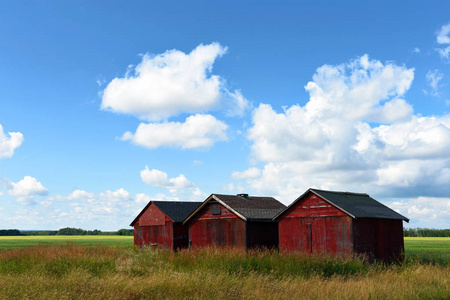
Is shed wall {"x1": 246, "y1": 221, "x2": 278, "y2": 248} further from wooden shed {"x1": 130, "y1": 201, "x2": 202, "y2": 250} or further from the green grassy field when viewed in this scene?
the green grassy field

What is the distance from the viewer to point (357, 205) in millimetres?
28172

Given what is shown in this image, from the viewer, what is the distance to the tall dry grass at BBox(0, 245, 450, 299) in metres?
12.6

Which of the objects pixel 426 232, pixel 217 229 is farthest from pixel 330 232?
pixel 426 232

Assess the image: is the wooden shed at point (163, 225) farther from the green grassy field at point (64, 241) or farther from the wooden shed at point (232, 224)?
the wooden shed at point (232, 224)

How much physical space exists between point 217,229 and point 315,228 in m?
7.42

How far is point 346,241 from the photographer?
987 inches

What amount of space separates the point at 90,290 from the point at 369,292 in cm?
856

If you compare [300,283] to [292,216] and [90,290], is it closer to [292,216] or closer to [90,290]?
[90,290]

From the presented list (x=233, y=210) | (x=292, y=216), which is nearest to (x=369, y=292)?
(x=292, y=216)

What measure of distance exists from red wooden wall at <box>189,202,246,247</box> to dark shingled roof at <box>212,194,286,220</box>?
23.1 inches

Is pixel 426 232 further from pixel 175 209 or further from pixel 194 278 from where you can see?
pixel 194 278

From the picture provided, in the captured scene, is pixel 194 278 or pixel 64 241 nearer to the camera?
pixel 194 278

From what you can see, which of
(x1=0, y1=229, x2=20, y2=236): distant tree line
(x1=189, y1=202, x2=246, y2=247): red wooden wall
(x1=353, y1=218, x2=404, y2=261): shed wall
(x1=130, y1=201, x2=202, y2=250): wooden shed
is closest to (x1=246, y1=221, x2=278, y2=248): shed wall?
(x1=189, y1=202, x2=246, y2=247): red wooden wall

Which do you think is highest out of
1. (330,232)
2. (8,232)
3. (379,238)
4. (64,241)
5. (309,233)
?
(330,232)
